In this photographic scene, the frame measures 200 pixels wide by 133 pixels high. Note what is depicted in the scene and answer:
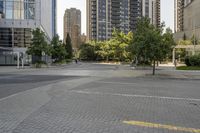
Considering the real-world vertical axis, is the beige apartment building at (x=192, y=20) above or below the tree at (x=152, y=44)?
above

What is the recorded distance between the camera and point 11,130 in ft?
24.0

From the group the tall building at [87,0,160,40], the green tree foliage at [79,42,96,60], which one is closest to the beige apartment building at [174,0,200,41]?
the tall building at [87,0,160,40]

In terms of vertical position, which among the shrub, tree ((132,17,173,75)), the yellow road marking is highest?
tree ((132,17,173,75))

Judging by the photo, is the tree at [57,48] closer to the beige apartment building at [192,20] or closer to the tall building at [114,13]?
the beige apartment building at [192,20]

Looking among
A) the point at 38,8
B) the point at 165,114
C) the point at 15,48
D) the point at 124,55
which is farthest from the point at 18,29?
the point at 165,114

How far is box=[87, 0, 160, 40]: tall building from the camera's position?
138500 millimetres

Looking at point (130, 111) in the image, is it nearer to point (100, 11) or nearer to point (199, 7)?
point (199, 7)

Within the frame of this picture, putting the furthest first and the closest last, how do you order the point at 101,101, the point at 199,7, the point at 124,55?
the point at 199,7, the point at 124,55, the point at 101,101

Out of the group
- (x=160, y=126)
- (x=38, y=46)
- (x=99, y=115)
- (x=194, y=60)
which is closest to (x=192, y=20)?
(x=38, y=46)

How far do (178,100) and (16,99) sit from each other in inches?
263

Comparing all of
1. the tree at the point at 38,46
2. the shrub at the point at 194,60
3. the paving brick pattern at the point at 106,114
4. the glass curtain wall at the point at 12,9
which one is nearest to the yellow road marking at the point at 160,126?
the paving brick pattern at the point at 106,114

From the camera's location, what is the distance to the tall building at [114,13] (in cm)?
13850

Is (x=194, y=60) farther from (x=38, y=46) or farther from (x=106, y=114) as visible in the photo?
(x=106, y=114)

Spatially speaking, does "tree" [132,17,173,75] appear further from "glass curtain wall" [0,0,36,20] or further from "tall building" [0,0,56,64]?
"glass curtain wall" [0,0,36,20]
